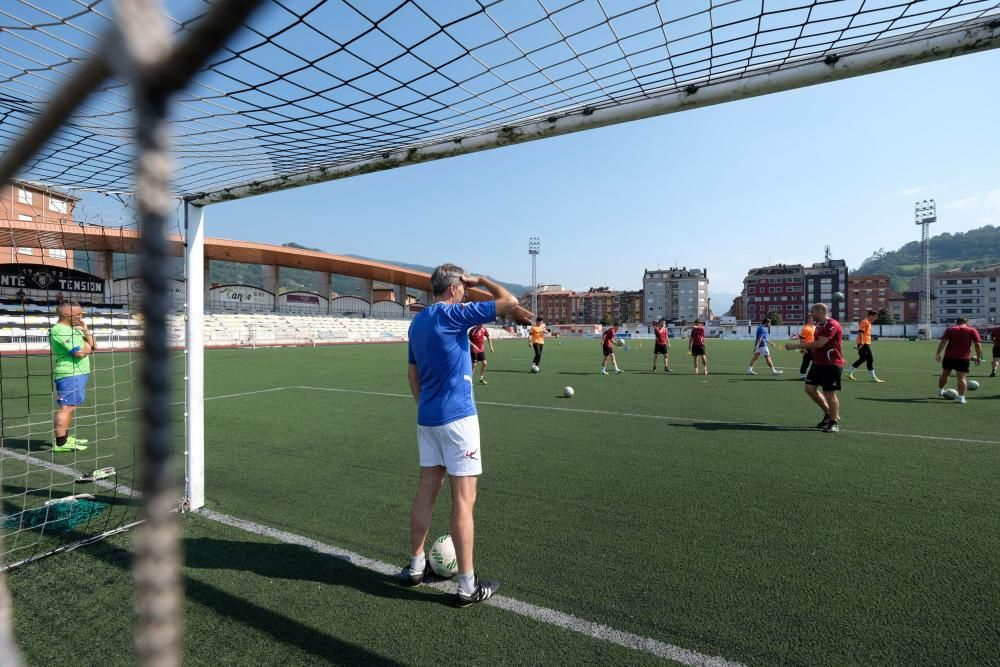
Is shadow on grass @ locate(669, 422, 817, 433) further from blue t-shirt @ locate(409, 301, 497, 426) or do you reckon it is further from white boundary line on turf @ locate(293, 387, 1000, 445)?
blue t-shirt @ locate(409, 301, 497, 426)

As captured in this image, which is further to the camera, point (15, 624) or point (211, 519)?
point (211, 519)

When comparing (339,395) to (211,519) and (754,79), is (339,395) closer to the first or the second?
(211,519)

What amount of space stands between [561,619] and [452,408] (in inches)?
53.1

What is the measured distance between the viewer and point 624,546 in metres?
3.66

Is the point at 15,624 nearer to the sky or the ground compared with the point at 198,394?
nearer to the ground

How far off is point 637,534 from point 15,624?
3.93m

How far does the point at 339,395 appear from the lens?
10.8 metres

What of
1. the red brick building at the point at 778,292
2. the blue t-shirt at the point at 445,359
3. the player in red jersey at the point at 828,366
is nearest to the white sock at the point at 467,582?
the blue t-shirt at the point at 445,359

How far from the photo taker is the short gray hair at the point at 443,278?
10.3 feet

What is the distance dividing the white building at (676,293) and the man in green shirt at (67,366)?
122m

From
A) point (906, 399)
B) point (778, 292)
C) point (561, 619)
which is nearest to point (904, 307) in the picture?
point (778, 292)

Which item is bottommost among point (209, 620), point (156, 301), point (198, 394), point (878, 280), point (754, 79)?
point (209, 620)

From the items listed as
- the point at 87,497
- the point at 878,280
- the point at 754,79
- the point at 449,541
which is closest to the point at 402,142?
the point at 754,79

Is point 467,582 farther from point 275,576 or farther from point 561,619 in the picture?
point 275,576
